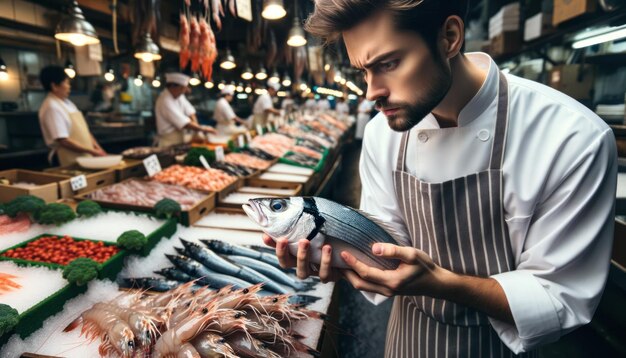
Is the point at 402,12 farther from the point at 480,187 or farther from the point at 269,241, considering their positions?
the point at 269,241

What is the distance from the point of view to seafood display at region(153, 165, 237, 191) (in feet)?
13.3

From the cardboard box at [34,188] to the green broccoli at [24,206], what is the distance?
1.01ft

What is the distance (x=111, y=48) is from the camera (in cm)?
1253

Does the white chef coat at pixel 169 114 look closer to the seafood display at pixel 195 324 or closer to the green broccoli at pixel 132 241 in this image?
the green broccoli at pixel 132 241

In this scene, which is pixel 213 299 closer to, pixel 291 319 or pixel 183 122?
pixel 291 319

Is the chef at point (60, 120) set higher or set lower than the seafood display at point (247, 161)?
higher

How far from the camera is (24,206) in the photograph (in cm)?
268

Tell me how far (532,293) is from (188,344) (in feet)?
4.06

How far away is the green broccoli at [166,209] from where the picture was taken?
9.53ft

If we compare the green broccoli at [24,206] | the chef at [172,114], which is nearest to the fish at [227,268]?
the green broccoli at [24,206]

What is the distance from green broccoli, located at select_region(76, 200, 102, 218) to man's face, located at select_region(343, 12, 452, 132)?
255 cm

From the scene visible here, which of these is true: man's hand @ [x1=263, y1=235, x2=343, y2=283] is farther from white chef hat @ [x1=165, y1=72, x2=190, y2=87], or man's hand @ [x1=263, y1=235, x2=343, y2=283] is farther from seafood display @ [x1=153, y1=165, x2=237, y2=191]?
white chef hat @ [x1=165, y1=72, x2=190, y2=87]

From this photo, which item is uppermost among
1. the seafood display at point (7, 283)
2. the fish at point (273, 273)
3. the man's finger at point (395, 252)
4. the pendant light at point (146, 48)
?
the pendant light at point (146, 48)

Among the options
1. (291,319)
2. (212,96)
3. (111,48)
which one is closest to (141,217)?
(291,319)
